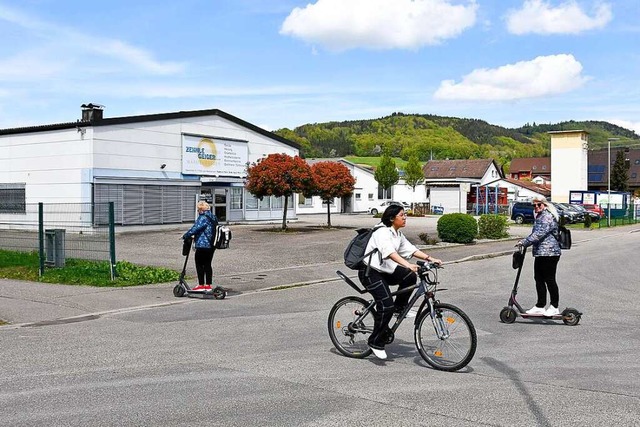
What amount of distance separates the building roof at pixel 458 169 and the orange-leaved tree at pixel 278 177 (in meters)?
56.4

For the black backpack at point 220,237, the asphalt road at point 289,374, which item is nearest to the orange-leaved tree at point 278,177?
the black backpack at point 220,237

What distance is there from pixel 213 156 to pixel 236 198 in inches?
117

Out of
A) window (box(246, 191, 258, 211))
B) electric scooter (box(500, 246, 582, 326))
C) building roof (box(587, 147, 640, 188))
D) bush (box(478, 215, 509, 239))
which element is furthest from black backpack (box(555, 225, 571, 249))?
building roof (box(587, 147, 640, 188))

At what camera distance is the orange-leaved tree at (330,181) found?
34.0 metres

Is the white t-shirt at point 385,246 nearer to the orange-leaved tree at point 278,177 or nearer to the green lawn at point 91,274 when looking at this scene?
the green lawn at point 91,274

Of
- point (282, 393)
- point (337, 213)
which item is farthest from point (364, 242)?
point (337, 213)

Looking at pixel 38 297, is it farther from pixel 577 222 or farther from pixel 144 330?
pixel 577 222

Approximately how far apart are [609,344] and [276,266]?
1149 centimetres

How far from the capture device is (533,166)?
143000mm

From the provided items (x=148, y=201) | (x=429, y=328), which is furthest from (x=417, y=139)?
(x=429, y=328)

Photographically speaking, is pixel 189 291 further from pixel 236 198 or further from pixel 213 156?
pixel 236 198

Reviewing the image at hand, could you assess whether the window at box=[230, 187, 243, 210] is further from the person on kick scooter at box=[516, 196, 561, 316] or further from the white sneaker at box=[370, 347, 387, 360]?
the white sneaker at box=[370, 347, 387, 360]

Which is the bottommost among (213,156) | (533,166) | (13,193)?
(13,193)

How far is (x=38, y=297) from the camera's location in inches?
496
